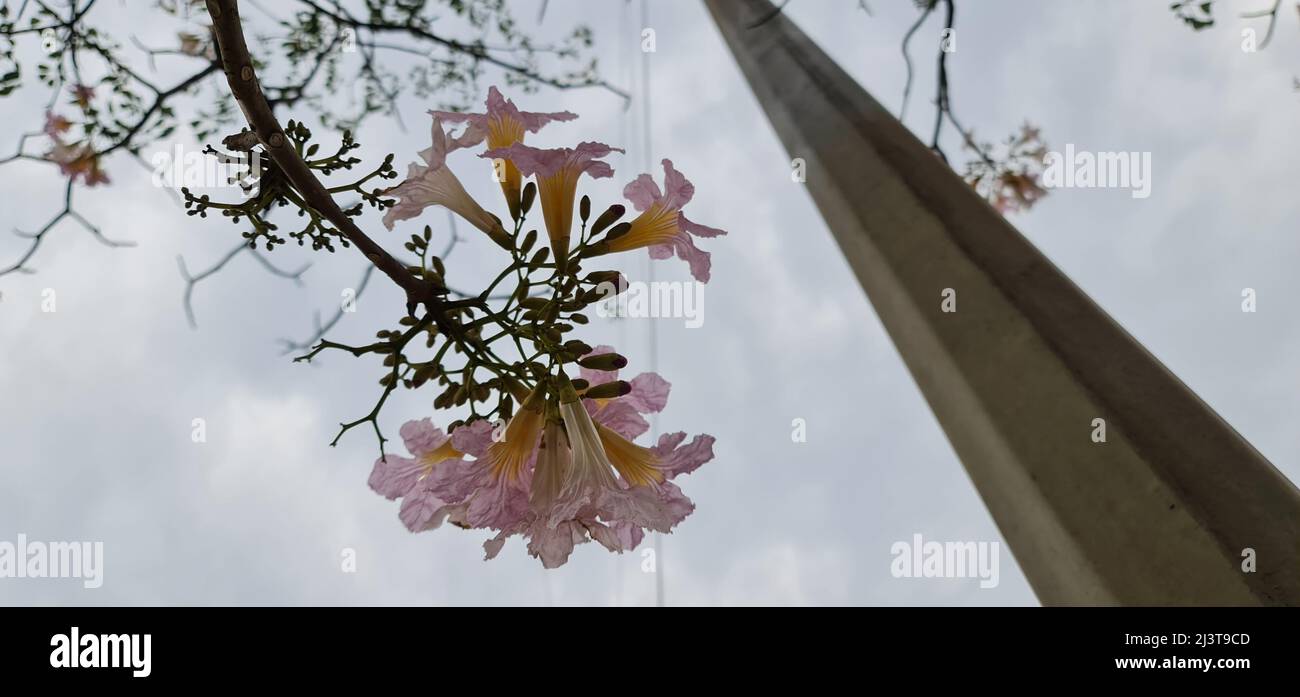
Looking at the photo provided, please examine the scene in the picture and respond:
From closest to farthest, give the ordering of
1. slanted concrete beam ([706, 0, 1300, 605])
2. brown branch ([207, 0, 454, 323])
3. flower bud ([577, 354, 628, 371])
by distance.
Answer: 1. brown branch ([207, 0, 454, 323])
2. flower bud ([577, 354, 628, 371])
3. slanted concrete beam ([706, 0, 1300, 605])

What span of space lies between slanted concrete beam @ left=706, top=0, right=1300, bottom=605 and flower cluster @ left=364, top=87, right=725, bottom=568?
24.4 inches

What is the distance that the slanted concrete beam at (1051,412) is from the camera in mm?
822

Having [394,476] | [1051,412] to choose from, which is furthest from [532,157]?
[1051,412]

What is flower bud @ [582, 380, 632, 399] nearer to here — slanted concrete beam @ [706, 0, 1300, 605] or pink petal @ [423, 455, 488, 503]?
pink petal @ [423, 455, 488, 503]

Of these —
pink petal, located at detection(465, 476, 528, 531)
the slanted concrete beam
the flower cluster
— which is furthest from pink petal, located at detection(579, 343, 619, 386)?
the slanted concrete beam

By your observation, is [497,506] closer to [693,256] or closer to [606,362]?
[606,362]

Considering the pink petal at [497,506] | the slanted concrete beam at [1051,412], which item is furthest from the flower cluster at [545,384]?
the slanted concrete beam at [1051,412]

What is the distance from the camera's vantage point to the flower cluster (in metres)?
0.57

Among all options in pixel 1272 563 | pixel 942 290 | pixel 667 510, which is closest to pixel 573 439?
pixel 667 510

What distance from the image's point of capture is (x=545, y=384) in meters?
0.59

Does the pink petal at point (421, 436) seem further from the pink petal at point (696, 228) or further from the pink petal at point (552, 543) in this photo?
the pink petal at point (696, 228)
